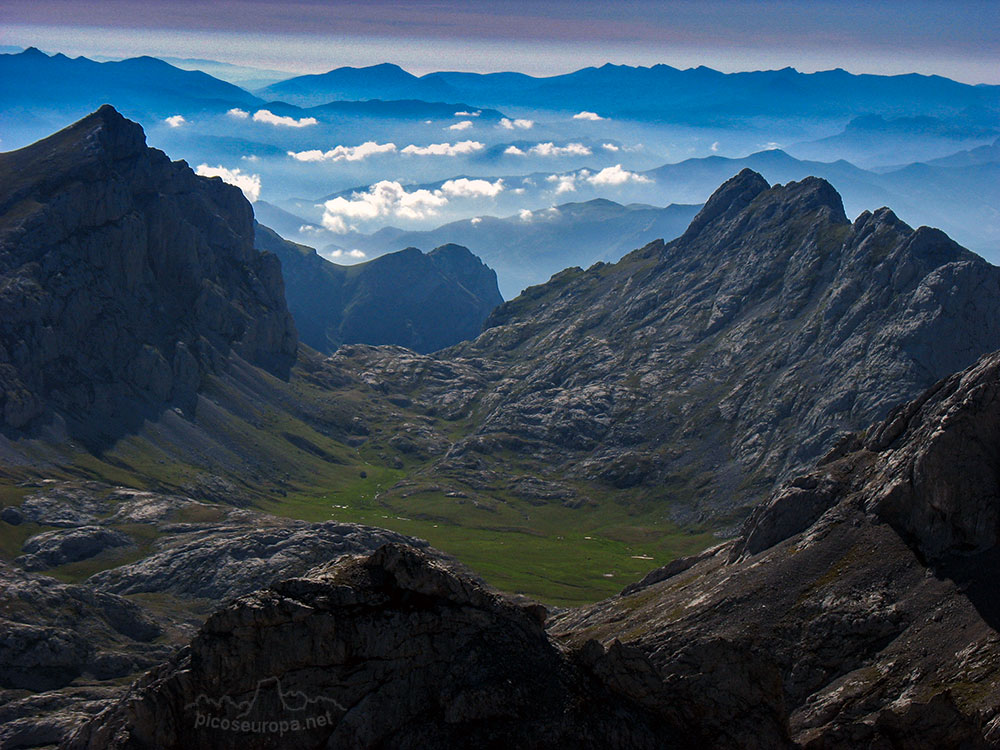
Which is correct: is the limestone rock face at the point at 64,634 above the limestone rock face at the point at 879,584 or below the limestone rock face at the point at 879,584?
below

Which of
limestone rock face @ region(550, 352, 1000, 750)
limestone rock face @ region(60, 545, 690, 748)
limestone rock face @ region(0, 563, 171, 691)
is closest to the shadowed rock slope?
limestone rock face @ region(60, 545, 690, 748)

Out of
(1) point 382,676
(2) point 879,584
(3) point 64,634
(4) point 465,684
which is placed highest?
(1) point 382,676

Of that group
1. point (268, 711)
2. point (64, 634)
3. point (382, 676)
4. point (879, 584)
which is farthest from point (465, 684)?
point (64, 634)

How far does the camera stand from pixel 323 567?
5353 centimetres

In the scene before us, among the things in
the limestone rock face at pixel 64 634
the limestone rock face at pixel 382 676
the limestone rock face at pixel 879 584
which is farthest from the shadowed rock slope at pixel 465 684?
the limestone rock face at pixel 64 634

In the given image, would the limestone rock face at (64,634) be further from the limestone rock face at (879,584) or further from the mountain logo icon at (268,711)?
the mountain logo icon at (268,711)

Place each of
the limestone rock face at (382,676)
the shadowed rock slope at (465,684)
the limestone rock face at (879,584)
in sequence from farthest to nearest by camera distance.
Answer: the limestone rock face at (879,584), the shadowed rock slope at (465,684), the limestone rock face at (382,676)

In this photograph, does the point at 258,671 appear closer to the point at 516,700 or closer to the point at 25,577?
the point at 516,700

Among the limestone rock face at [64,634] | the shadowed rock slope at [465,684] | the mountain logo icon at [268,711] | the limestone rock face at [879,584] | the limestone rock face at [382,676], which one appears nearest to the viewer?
the mountain logo icon at [268,711]

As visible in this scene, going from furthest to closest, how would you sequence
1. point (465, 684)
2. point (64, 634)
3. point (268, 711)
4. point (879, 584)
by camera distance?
1. point (64, 634)
2. point (879, 584)
3. point (465, 684)
4. point (268, 711)

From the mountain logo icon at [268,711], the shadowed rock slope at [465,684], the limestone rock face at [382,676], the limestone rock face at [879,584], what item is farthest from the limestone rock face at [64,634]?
the mountain logo icon at [268,711]

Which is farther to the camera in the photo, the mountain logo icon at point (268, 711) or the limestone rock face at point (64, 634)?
the limestone rock face at point (64, 634)

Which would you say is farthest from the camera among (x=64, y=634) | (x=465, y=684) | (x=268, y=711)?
(x=64, y=634)

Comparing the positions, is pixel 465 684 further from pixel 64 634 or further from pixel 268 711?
pixel 64 634
